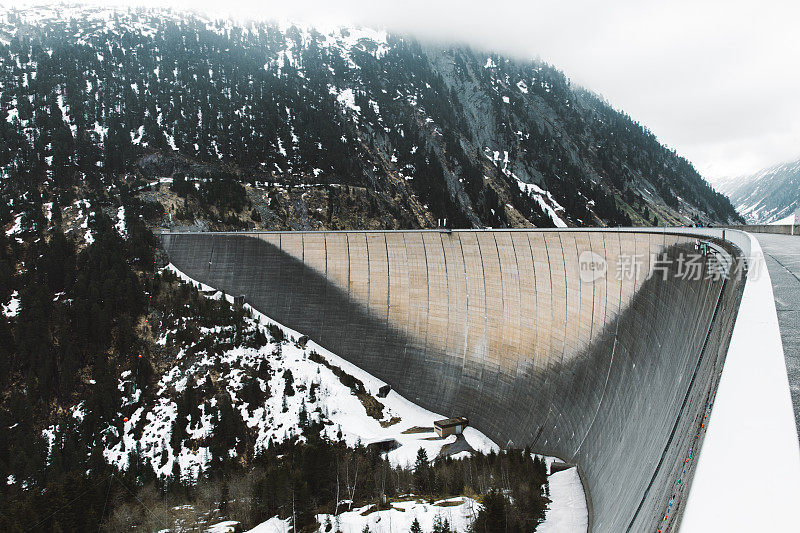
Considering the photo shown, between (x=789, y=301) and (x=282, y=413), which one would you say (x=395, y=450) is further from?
(x=789, y=301)

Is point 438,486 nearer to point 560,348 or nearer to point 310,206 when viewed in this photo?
point 560,348

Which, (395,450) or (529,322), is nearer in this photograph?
(529,322)

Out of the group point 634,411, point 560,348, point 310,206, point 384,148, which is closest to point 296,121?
point 384,148

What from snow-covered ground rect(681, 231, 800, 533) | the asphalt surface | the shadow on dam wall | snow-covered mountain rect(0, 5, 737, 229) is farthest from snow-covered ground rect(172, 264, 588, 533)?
snow-covered mountain rect(0, 5, 737, 229)

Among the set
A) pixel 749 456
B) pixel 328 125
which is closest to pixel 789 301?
pixel 749 456

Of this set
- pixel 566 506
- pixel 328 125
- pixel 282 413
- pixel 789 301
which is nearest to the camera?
pixel 789 301

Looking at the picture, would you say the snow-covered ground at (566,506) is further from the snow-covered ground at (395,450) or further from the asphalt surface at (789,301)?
the asphalt surface at (789,301)
